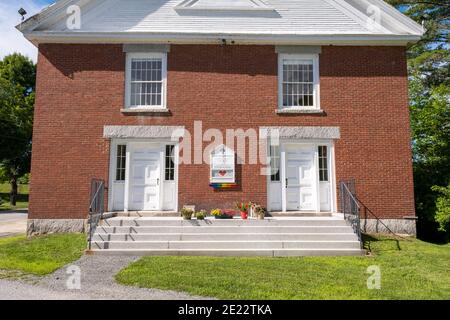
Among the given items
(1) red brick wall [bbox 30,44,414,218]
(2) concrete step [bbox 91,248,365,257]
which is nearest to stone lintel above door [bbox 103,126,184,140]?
(1) red brick wall [bbox 30,44,414,218]

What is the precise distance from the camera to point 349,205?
10.6m

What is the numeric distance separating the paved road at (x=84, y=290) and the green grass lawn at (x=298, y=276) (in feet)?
0.79

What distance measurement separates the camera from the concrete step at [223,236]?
29.7 ft

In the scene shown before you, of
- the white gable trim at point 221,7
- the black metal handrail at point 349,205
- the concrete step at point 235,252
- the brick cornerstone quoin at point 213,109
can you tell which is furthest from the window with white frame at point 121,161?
the black metal handrail at point 349,205

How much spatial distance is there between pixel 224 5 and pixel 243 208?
21.7 ft

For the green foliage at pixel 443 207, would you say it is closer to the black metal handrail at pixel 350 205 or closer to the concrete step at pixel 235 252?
the black metal handrail at pixel 350 205

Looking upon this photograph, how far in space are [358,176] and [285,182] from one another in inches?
87.5

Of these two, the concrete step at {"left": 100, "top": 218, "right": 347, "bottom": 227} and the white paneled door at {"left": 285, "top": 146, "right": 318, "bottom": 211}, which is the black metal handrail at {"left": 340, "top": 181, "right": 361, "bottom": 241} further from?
the white paneled door at {"left": 285, "top": 146, "right": 318, "bottom": 211}

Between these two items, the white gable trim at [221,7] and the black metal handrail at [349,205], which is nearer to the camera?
the black metal handrail at [349,205]

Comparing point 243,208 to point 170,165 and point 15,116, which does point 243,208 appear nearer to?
point 170,165
